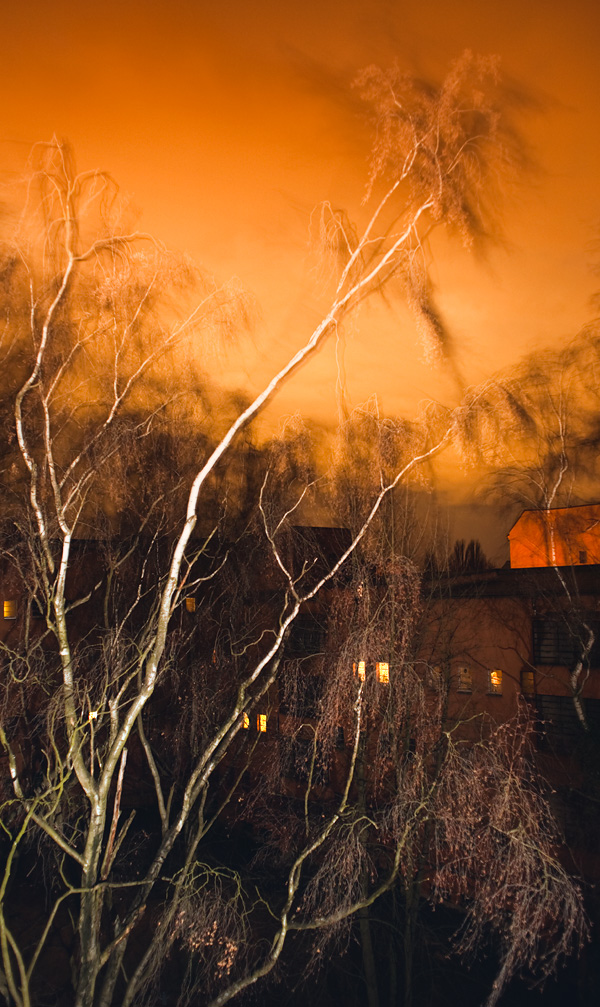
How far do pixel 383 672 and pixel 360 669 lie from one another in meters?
1.10

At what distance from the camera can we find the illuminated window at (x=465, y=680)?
14.7m

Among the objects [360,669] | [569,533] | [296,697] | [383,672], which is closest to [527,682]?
[569,533]

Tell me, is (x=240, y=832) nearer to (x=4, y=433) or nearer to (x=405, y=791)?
(x=405, y=791)

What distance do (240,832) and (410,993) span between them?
6.81 metres

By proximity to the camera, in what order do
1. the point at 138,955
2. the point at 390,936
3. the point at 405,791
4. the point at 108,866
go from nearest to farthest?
the point at 108,866 < the point at 405,791 < the point at 390,936 < the point at 138,955

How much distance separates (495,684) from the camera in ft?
47.3

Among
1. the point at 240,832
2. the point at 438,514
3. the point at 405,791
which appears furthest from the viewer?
the point at 240,832

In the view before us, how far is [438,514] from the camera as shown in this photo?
37.7 ft

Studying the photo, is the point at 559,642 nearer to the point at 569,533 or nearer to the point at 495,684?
the point at 495,684

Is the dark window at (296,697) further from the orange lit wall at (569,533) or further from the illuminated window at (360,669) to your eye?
the orange lit wall at (569,533)

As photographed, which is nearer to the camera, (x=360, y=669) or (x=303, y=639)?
(x=360, y=669)

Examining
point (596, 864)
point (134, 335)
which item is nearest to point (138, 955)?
point (596, 864)

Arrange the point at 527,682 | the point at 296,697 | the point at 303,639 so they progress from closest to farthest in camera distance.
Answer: the point at 296,697, the point at 303,639, the point at 527,682

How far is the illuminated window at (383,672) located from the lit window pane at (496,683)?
514 cm
